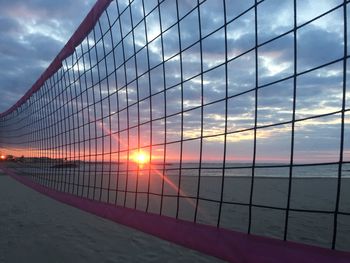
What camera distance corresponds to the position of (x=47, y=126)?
737 cm

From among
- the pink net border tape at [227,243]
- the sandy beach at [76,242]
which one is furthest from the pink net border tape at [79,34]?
the pink net border tape at [227,243]

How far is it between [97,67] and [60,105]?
1903 millimetres

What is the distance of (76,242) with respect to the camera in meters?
3.04

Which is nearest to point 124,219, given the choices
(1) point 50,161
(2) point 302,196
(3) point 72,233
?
(3) point 72,233

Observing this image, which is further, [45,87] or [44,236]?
[45,87]

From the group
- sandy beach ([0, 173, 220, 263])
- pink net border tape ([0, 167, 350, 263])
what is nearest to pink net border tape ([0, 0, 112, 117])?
sandy beach ([0, 173, 220, 263])

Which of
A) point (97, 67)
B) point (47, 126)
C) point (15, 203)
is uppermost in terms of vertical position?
point (97, 67)

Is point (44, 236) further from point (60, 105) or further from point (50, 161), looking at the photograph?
point (50, 161)

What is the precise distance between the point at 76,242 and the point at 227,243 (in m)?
1.61

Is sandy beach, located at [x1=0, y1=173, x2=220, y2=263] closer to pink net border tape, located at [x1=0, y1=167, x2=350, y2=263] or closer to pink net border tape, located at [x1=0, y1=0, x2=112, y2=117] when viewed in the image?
pink net border tape, located at [x1=0, y1=167, x2=350, y2=263]

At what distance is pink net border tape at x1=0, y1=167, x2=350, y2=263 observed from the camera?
1491mm

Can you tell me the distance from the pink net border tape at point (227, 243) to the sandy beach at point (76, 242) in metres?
0.22

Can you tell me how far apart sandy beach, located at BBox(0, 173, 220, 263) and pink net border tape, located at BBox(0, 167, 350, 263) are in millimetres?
223

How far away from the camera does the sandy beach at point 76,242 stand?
2666mm
